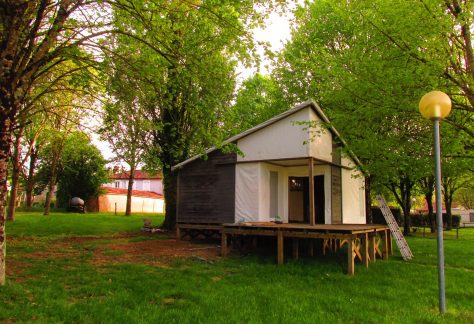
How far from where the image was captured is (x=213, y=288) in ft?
24.6

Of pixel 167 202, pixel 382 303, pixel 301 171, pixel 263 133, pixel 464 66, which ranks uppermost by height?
pixel 464 66

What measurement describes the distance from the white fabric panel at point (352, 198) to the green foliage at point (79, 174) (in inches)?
948

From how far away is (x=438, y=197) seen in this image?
19.7ft

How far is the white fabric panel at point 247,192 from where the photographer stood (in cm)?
1388

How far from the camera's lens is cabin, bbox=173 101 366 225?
13.2 metres

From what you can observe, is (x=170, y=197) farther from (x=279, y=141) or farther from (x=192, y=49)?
(x=192, y=49)

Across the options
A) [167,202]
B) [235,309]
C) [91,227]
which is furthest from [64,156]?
[235,309]

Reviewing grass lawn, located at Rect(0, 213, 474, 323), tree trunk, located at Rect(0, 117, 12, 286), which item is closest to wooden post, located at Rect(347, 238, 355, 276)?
grass lawn, located at Rect(0, 213, 474, 323)

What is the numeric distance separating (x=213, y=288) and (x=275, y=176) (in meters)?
7.93

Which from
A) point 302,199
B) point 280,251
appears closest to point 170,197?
point 302,199

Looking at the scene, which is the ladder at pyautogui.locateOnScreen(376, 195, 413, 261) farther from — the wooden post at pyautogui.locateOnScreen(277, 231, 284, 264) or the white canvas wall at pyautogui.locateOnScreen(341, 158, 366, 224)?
the wooden post at pyautogui.locateOnScreen(277, 231, 284, 264)

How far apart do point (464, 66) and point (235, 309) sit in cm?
946

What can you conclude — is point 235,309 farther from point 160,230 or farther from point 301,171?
point 160,230

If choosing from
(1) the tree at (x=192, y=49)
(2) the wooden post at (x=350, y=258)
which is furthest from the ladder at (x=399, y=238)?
(1) the tree at (x=192, y=49)
